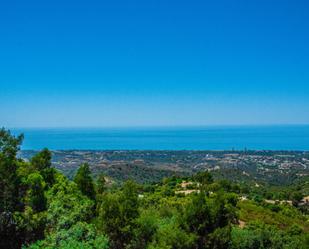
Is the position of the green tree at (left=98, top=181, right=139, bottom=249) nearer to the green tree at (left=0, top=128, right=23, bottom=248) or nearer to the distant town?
the green tree at (left=0, top=128, right=23, bottom=248)

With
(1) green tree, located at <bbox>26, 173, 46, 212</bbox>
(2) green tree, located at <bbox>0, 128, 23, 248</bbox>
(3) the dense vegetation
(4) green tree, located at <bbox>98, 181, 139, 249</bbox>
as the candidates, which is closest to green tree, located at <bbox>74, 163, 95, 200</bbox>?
(3) the dense vegetation

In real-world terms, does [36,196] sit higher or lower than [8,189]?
lower

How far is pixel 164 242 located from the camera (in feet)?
54.5

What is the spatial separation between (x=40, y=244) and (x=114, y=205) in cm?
426

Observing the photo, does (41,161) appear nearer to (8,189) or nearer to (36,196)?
(8,189)

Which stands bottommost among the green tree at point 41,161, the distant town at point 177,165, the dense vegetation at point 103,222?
the distant town at point 177,165

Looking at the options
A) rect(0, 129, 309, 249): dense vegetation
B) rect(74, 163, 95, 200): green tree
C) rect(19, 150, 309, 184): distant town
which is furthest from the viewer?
rect(19, 150, 309, 184): distant town

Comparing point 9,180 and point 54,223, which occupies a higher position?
point 9,180

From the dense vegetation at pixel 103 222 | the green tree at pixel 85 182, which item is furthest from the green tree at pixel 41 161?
the dense vegetation at pixel 103 222

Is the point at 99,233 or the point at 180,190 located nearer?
the point at 99,233

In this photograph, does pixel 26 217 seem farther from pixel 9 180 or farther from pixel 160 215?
pixel 160 215

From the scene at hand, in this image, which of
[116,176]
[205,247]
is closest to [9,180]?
[205,247]

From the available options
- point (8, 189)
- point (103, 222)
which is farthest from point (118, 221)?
point (8, 189)

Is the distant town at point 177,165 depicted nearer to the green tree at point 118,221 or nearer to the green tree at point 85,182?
the green tree at point 85,182
